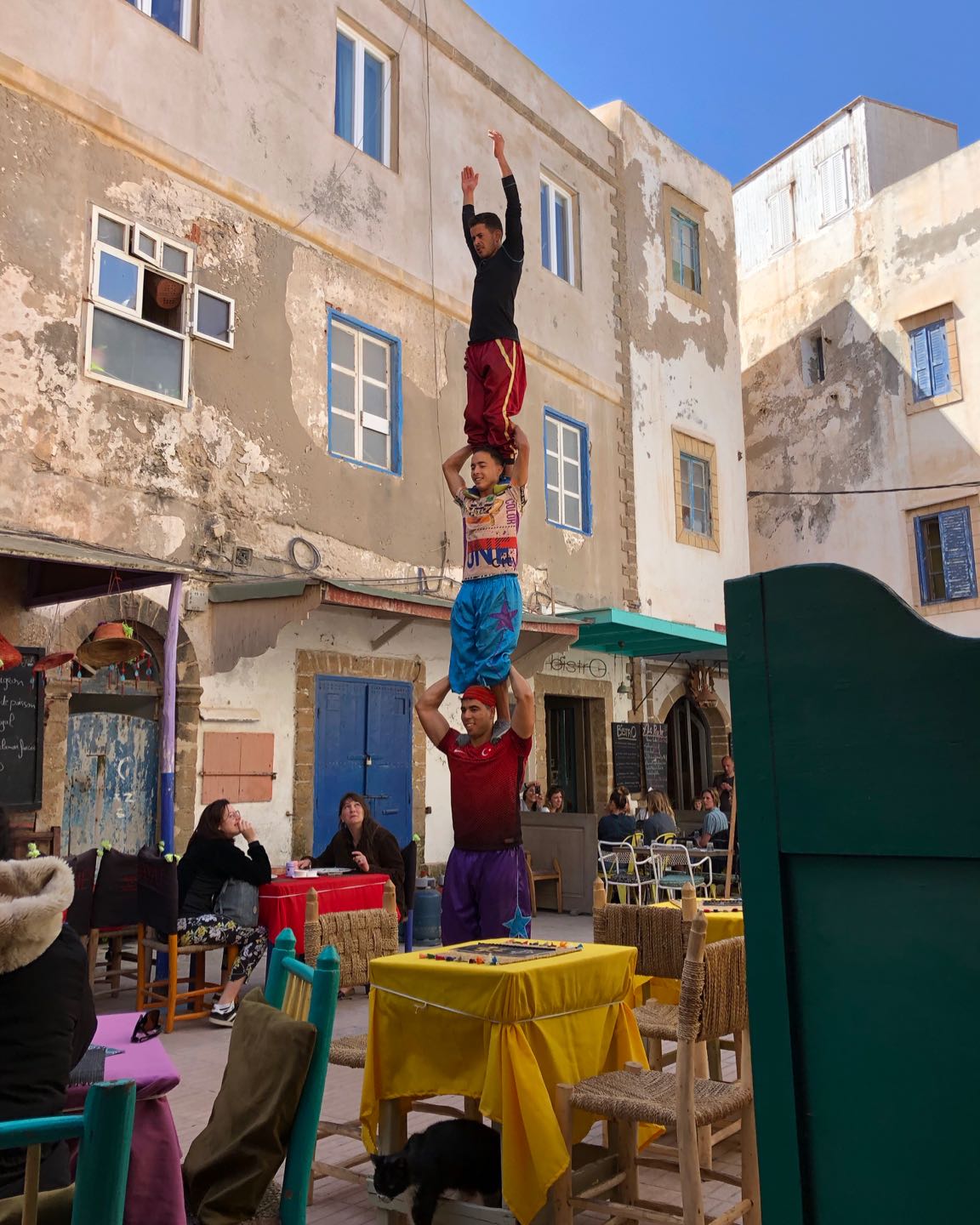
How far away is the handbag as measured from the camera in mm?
6680

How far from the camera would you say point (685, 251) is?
53.0ft

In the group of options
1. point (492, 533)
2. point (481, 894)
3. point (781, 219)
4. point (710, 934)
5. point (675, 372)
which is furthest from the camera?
point (781, 219)

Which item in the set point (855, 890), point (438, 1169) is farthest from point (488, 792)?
point (855, 890)

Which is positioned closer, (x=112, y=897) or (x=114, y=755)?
(x=112, y=897)

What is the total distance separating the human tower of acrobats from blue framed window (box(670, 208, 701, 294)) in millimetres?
10343

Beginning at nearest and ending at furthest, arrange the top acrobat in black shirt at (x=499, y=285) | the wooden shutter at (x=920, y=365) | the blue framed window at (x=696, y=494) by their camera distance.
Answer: the top acrobat in black shirt at (x=499, y=285), the blue framed window at (x=696, y=494), the wooden shutter at (x=920, y=365)

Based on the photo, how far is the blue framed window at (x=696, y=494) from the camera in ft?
50.8

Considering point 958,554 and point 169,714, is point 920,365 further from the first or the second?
point 169,714

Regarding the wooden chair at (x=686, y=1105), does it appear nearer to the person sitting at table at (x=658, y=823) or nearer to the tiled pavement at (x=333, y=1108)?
the tiled pavement at (x=333, y=1108)

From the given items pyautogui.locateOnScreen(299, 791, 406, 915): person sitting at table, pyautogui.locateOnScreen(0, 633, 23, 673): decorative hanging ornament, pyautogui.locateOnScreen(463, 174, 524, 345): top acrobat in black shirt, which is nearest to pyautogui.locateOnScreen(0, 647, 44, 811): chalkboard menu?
pyautogui.locateOnScreen(0, 633, 23, 673): decorative hanging ornament

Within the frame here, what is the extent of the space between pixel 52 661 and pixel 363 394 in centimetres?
442

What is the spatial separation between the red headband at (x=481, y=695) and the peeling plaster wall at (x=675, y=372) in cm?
896

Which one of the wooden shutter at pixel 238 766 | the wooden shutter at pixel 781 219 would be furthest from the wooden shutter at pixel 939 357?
the wooden shutter at pixel 238 766

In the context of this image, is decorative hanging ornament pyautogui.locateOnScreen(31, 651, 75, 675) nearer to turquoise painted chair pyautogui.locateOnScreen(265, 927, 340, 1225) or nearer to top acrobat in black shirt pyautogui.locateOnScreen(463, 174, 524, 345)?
top acrobat in black shirt pyautogui.locateOnScreen(463, 174, 524, 345)
